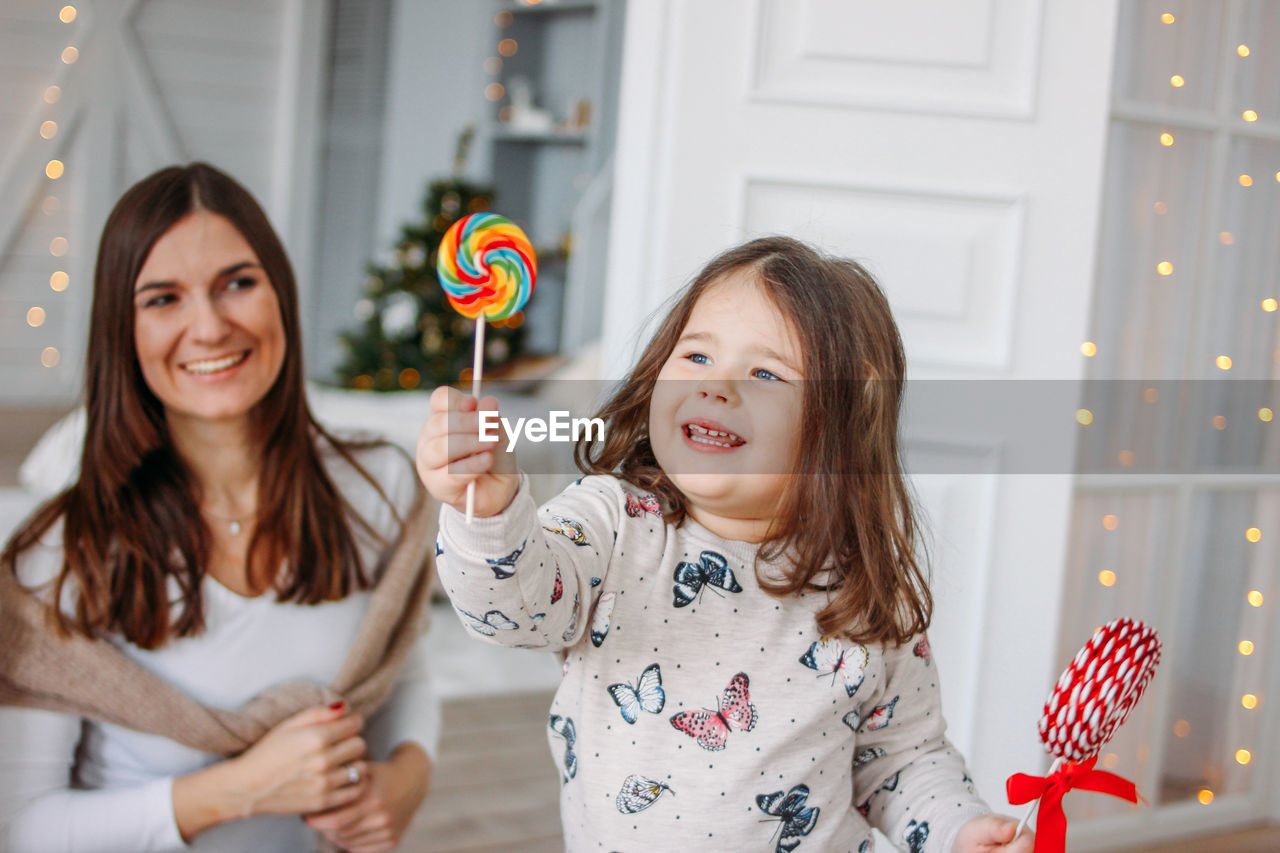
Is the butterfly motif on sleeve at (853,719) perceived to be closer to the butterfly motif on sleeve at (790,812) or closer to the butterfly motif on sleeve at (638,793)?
the butterfly motif on sleeve at (790,812)

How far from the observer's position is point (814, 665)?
3.45 feet

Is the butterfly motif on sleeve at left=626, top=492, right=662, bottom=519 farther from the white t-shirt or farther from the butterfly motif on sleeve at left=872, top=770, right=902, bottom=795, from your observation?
the white t-shirt

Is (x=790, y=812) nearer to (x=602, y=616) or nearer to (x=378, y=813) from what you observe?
(x=602, y=616)

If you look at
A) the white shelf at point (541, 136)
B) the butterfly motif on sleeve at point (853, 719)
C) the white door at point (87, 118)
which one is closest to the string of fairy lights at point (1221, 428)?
the butterfly motif on sleeve at point (853, 719)

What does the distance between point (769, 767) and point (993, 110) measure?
115 centimetres

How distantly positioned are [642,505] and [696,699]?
20 centimetres

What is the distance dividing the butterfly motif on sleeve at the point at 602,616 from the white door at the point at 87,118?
456cm

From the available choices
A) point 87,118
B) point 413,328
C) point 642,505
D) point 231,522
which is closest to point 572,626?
point 642,505

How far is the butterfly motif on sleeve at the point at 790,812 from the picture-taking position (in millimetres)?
1020

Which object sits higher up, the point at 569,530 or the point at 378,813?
the point at 569,530

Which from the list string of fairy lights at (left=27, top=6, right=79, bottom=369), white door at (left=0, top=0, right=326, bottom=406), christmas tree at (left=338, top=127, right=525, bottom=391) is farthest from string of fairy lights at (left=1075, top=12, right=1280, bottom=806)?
string of fairy lights at (left=27, top=6, right=79, bottom=369)

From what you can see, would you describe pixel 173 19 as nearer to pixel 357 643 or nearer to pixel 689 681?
pixel 357 643

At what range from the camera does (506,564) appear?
834 mm

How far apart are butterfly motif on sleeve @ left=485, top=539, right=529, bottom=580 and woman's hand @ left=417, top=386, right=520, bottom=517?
4cm
